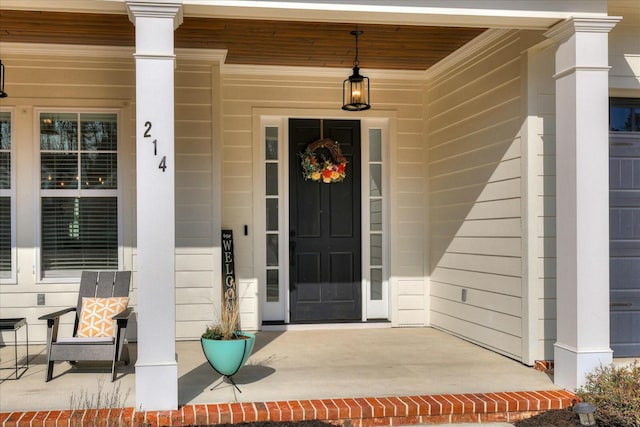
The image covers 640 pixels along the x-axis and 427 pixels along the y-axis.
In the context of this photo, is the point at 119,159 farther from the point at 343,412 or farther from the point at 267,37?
the point at 343,412

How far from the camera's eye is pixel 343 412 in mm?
3832

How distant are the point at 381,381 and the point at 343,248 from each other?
8.75 ft

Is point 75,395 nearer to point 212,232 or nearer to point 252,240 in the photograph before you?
point 212,232

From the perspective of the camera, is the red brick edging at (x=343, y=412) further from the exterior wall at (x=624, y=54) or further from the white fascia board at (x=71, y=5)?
the exterior wall at (x=624, y=54)

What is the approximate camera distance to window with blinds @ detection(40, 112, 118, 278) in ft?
20.4

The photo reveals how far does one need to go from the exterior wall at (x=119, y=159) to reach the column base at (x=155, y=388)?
246cm

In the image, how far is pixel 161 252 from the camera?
3.90 m

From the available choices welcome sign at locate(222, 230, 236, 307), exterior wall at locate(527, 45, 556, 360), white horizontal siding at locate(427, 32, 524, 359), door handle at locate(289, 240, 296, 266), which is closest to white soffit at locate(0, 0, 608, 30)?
exterior wall at locate(527, 45, 556, 360)

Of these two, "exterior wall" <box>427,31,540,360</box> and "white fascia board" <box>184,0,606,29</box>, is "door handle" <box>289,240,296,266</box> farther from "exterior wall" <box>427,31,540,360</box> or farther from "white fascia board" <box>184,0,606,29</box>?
"white fascia board" <box>184,0,606,29</box>

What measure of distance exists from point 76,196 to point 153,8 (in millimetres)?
2983

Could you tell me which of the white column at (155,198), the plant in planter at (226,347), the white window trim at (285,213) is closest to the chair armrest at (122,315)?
the plant in planter at (226,347)

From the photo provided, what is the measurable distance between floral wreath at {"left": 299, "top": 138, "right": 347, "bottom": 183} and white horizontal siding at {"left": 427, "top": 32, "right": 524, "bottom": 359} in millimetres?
1091

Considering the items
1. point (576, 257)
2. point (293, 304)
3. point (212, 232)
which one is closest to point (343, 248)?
point (293, 304)

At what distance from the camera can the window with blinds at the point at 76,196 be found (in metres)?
6.21
